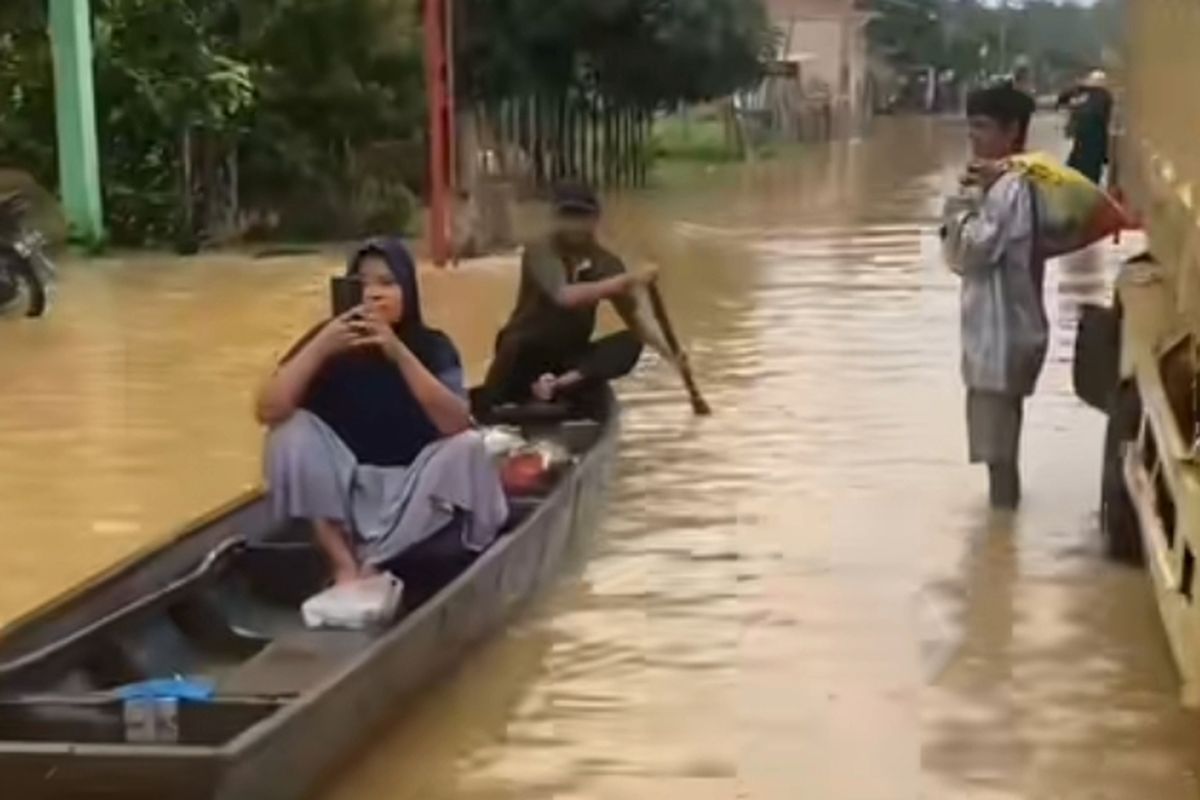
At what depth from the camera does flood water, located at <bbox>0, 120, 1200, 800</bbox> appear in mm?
6426

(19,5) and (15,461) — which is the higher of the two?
(19,5)

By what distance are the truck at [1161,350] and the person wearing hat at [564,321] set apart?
6.71ft

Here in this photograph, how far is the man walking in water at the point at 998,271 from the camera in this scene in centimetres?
911

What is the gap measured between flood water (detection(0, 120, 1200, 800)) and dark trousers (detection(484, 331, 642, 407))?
1.35 ft

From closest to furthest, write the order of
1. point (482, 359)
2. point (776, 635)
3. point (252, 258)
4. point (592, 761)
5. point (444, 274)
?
1. point (592, 761)
2. point (776, 635)
3. point (482, 359)
4. point (444, 274)
5. point (252, 258)

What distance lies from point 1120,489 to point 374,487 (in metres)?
2.99

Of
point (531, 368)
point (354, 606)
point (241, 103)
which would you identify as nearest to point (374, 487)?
point (354, 606)

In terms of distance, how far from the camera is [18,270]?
16734 millimetres

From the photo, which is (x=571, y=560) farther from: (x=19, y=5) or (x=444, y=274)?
(x=19, y=5)

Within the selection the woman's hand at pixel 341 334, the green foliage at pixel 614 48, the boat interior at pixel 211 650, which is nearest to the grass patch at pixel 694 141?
the green foliage at pixel 614 48

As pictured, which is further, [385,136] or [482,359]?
[385,136]

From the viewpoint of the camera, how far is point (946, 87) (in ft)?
256

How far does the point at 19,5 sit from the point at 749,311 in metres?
9.19

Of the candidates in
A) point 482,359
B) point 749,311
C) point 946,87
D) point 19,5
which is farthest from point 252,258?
point 946,87
